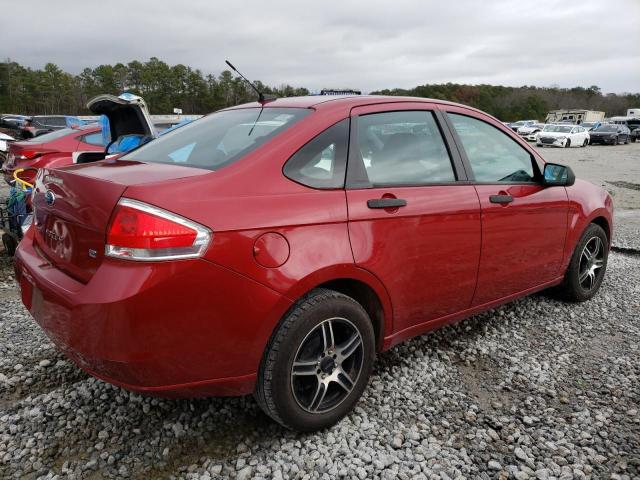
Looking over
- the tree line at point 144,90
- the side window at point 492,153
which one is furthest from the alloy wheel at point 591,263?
the tree line at point 144,90

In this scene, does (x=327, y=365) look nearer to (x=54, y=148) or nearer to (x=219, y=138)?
(x=219, y=138)

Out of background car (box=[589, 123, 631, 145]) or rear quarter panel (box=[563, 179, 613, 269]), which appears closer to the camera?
rear quarter panel (box=[563, 179, 613, 269])

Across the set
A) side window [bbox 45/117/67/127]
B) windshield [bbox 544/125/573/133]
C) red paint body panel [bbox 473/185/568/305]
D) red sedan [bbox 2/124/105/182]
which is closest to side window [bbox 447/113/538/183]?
red paint body panel [bbox 473/185/568/305]

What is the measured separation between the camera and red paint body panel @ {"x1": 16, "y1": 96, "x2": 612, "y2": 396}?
6.36 feet

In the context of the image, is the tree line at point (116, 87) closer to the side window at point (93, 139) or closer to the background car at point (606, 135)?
the background car at point (606, 135)

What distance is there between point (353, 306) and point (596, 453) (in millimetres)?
1367

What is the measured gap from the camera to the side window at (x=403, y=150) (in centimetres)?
265

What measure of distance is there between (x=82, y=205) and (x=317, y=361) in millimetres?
1277

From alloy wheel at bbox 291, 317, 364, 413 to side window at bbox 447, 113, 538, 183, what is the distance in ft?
4.65

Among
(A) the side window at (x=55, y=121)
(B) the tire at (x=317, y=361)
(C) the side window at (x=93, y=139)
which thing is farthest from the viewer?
(A) the side window at (x=55, y=121)

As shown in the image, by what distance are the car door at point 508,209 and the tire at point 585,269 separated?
43 centimetres

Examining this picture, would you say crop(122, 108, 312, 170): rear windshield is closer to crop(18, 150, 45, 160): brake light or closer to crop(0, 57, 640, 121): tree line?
crop(18, 150, 45, 160): brake light

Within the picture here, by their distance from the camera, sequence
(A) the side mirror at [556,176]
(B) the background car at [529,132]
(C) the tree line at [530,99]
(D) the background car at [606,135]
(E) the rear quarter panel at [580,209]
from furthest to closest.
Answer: (C) the tree line at [530,99]
(B) the background car at [529,132]
(D) the background car at [606,135]
(E) the rear quarter panel at [580,209]
(A) the side mirror at [556,176]

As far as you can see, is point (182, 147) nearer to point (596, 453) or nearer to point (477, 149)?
point (477, 149)
